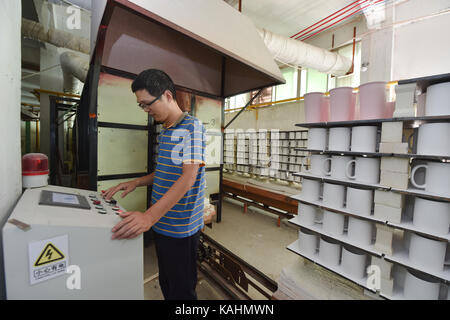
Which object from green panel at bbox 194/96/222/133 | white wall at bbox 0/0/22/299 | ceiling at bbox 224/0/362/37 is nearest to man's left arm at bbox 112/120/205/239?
white wall at bbox 0/0/22/299

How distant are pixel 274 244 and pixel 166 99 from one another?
289cm

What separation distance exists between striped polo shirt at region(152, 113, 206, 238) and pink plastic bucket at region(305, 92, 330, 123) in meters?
0.93

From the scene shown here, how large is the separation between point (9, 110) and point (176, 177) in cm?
74

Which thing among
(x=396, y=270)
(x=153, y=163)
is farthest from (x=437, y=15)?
(x=153, y=163)

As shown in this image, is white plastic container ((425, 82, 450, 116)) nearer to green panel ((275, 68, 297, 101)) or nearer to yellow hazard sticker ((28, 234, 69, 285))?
yellow hazard sticker ((28, 234, 69, 285))

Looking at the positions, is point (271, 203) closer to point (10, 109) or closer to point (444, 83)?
point (444, 83)

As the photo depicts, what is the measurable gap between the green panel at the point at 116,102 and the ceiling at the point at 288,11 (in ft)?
6.62

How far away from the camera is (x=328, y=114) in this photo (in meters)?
1.54

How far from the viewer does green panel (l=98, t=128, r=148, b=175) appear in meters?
2.21

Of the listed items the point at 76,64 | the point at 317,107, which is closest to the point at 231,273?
the point at 317,107

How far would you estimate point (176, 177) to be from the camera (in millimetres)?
1050

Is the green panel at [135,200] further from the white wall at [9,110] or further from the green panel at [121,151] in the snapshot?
the white wall at [9,110]

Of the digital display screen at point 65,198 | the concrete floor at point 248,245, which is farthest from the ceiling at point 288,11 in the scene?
the concrete floor at point 248,245

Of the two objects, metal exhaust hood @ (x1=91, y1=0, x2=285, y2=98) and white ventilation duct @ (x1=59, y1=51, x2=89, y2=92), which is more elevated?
white ventilation duct @ (x1=59, y1=51, x2=89, y2=92)
